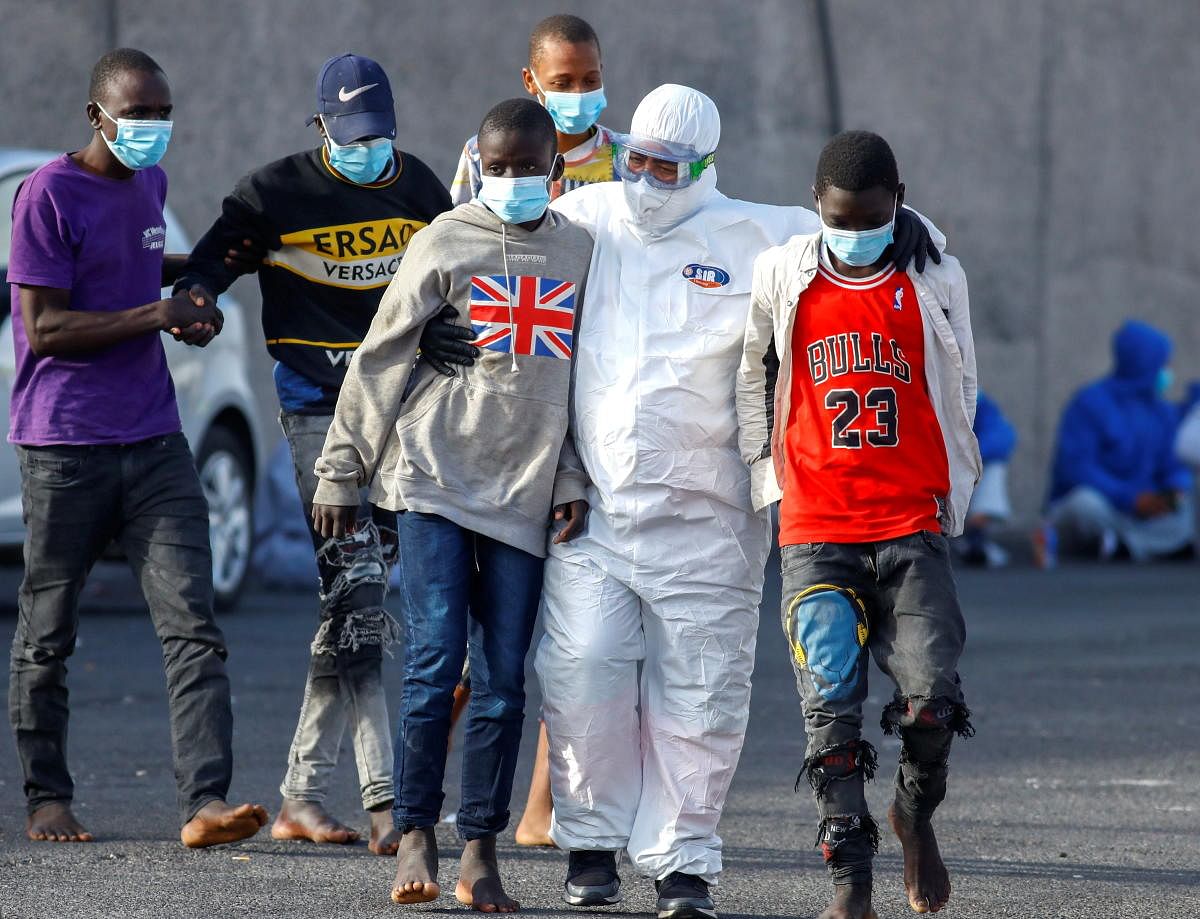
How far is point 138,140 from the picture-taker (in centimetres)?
547

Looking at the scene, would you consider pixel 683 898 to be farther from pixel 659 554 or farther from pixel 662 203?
pixel 662 203

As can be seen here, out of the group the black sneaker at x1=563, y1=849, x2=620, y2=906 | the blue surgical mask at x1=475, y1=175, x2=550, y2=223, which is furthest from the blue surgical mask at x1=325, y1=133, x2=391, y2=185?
the black sneaker at x1=563, y1=849, x2=620, y2=906

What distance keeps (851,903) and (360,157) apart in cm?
227

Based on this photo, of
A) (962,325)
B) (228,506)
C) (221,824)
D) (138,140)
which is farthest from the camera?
(228,506)

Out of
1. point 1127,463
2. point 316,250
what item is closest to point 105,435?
point 316,250

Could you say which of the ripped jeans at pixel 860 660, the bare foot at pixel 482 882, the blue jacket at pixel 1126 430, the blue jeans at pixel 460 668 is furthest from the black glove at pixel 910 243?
the blue jacket at pixel 1126 430

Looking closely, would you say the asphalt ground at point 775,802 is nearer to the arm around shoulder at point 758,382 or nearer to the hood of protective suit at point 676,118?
the arm around shoulder at point 758,382

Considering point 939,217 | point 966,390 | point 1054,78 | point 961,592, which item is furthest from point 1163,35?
point 966,390

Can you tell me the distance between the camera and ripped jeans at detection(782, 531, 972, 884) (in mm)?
4719

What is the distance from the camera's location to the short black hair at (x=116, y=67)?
18.2 ft

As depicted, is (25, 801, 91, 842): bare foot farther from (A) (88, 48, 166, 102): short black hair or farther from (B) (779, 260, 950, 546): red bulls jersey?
(B) (779, 260, 950, 546): red bulls jersey

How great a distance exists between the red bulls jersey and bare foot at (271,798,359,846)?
1.61m

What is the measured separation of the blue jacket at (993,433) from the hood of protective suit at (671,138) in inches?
392

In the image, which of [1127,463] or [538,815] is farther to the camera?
[1127,463]
